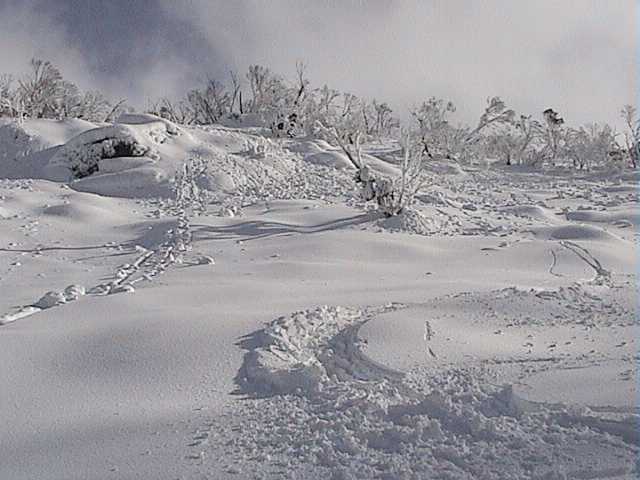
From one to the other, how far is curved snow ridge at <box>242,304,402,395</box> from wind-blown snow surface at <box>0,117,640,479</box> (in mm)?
23

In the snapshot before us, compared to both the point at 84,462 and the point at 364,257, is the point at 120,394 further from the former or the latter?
the point at 364,257

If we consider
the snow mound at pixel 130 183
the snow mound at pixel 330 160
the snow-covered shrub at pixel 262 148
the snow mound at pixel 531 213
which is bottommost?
the snow mound at pixel 531 213

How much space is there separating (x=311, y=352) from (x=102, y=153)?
15963 mm

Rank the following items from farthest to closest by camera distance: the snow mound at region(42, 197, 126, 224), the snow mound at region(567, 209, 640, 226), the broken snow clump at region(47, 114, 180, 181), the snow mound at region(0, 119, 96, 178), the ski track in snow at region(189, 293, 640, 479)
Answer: the snow mound at region(0, 119, 96, 178)
the broken snow clump at region(47, 114, 180, 181)
the snow mound at region(567, 209, 640, 226)
the snow mound at region(42, 197, 126, 224)
the ski track in snow at region(189, 293, 640, 479)

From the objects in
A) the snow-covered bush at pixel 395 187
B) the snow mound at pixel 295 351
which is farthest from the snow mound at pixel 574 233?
the snow mound at pixel 295 351

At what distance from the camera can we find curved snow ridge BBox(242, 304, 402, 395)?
4.05 m

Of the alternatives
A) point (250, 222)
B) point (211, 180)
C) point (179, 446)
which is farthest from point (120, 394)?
point (211, 180)

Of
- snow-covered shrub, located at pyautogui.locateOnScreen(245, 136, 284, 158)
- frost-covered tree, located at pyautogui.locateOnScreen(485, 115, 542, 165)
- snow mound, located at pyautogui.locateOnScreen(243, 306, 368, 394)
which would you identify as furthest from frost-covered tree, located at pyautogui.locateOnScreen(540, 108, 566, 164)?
snow mound, located at pyautogui.locateOnScreen(243, 306, 368, 394)

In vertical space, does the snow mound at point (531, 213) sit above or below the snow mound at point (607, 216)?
above

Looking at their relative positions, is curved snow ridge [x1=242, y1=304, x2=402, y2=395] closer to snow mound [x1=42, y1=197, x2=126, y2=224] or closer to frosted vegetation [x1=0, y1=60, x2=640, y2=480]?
frosted vegetation [x1=0, y1=60, x2=640, y2=480]

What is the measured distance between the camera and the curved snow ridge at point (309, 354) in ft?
13.3

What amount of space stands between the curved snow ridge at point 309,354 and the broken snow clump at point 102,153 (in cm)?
1425

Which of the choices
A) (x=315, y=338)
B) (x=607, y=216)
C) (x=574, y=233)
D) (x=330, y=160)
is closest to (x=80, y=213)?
(x=315, y=338)

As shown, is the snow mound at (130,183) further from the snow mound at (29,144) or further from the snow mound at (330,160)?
the snow mound at (330,160)
